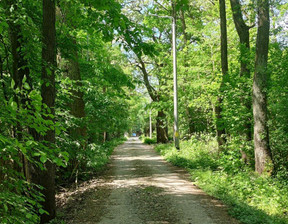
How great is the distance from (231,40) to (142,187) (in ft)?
39.7

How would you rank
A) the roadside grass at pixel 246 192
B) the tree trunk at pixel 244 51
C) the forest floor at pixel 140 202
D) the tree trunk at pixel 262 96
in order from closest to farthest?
the roadside grass at pixel 246 192, the forest floor at pixel 140 202, the tree trunk at pixel 262 96, the tree trunk at pixel 244 51

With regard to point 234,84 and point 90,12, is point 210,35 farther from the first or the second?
point 90,12

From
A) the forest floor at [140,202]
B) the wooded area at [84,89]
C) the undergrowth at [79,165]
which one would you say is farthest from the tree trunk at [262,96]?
the undergrowth at [79,165]

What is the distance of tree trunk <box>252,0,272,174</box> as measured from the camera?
925cm

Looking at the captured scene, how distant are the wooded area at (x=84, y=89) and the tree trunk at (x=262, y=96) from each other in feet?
0.12

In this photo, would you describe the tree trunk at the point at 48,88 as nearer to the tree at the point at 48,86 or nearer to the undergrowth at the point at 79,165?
the tree at the point at 48,86

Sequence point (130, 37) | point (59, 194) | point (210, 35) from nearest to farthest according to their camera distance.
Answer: point (130, 37) < point (59, 194) < point (210, 35)

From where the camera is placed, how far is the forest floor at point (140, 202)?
5922 mm

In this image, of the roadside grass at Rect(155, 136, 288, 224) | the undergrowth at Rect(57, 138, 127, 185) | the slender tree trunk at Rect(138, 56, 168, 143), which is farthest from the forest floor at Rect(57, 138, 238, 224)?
the slender tree trunk at Rect(138, 56, 168, 143)

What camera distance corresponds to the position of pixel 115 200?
7434mm

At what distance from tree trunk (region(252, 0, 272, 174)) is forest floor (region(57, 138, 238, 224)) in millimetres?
2820

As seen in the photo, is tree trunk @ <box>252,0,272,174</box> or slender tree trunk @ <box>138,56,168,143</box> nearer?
tree trunk @ <box>252,0,272,174</box>

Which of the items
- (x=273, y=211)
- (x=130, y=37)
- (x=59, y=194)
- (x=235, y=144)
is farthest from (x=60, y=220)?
(x=235, y=144)

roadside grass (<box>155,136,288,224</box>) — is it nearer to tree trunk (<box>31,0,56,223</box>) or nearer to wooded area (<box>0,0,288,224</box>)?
wooded area (<box>0,0,288,224</box>)
